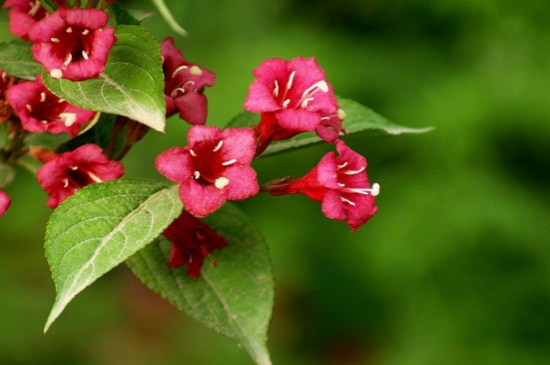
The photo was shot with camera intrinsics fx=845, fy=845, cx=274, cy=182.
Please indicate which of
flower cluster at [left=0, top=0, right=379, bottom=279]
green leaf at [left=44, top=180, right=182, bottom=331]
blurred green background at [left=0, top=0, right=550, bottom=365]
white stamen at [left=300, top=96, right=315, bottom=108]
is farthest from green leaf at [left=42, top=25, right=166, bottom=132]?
blurred green background at [left=0, top=0, right=550, bottom=365]

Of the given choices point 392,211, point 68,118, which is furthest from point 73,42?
point 392,211

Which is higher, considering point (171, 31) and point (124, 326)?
point (171, 31)

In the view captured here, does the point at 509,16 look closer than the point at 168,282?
No

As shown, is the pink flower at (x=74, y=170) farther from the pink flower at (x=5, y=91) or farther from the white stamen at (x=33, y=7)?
the white stamen at (x=33, y=7)

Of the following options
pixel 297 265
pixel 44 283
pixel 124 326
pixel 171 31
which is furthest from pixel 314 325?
pixel 171 31

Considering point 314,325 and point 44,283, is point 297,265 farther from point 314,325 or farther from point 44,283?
point 44,283

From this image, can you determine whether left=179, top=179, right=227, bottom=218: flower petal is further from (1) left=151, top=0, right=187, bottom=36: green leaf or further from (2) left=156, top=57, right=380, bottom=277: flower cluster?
(1) left=151, top=0, right=187, bottom=36: green leaf
